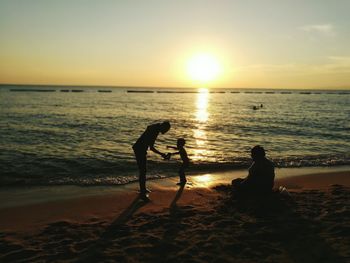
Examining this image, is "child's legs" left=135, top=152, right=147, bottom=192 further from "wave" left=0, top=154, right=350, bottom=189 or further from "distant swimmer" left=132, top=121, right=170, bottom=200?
"wave" left=0, top=154, right=350, bottom=189

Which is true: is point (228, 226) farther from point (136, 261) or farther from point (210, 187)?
point (210, 187)

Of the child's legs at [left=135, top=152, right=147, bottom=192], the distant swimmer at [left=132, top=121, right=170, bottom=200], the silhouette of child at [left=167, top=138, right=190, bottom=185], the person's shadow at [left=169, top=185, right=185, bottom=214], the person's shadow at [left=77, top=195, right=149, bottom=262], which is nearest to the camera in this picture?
the person's shadow at [left=77, top=195, right=149, bottom=262]

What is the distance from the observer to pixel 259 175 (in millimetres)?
8367

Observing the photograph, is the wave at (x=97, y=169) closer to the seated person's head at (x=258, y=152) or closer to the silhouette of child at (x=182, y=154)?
the silhouette of child at (x=182, y=154)

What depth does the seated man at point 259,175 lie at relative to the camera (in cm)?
828

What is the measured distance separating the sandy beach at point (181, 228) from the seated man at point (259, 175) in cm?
35

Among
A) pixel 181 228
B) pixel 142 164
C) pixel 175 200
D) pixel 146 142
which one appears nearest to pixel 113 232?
pixel 181 228

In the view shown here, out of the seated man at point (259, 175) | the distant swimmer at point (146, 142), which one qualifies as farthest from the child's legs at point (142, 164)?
the seated man at point (259, 175)

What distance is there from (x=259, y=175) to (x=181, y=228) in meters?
2.76

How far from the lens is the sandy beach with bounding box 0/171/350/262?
17.8 feet

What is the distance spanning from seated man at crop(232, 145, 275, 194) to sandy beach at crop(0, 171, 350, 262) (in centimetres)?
35

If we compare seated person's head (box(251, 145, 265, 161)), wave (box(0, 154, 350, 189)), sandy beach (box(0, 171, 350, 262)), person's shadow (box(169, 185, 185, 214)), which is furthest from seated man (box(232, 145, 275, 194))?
wave (box(0, 154, 350, 189))

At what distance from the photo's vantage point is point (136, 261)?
5.22 metres

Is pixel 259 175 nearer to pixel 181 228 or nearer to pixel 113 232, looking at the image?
pixel 181 228
